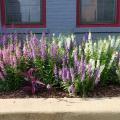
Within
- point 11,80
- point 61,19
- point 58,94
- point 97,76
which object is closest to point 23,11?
point 61,19

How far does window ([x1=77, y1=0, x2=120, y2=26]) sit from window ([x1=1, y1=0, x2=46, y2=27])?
2.45 ft

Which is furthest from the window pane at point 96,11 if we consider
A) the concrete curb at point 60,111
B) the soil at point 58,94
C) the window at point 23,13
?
the concrete curb at point 60,111

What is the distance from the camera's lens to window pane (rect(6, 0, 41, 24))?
7.16 m

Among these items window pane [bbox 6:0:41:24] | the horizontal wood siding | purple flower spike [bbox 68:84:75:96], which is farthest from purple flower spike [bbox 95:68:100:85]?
window pane [bbox 6:0:41:24]

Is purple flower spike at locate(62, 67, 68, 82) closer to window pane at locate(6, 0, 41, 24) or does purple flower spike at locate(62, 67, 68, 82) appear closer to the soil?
the soil

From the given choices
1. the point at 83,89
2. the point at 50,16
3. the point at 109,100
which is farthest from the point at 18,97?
the point at 50,16

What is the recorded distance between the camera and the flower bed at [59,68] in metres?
4.14

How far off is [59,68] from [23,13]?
3083mm

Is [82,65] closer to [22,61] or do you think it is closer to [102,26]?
[22,61]

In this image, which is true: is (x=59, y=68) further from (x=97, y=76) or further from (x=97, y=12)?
(x=97, y=12)

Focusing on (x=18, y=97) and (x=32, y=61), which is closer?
(x=18, y=97)

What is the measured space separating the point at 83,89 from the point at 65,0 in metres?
3.33

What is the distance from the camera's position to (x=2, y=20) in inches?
284

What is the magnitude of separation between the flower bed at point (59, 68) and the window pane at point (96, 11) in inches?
101
